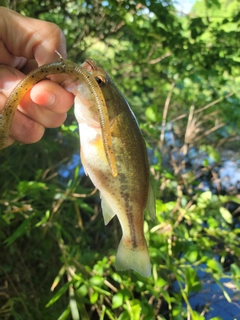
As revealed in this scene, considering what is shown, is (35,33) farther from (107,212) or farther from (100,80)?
(107,212)

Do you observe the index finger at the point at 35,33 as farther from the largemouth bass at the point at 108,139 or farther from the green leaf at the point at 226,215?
the green leaf at the point at 226,215

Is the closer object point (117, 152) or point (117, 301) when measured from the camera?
point (117, 152)

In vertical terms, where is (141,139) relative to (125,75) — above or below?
above

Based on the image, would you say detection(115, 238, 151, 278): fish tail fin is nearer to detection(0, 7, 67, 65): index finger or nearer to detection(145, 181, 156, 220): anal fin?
detection(145, 181, 156, 220): anal fin

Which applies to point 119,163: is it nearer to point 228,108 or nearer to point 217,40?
point 217,40

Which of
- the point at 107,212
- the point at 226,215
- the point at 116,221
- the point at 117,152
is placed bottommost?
the point at 116,221

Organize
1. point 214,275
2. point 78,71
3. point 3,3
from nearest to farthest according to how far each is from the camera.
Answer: point 78,71
point 3,3
point 214,275

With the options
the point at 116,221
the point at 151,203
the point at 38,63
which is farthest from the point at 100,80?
the point at 116,221

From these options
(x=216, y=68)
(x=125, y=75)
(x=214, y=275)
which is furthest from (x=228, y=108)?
(x=214, y=275)

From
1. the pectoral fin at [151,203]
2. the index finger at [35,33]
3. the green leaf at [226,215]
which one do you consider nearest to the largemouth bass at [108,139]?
the pectoral fin at [151,203]
